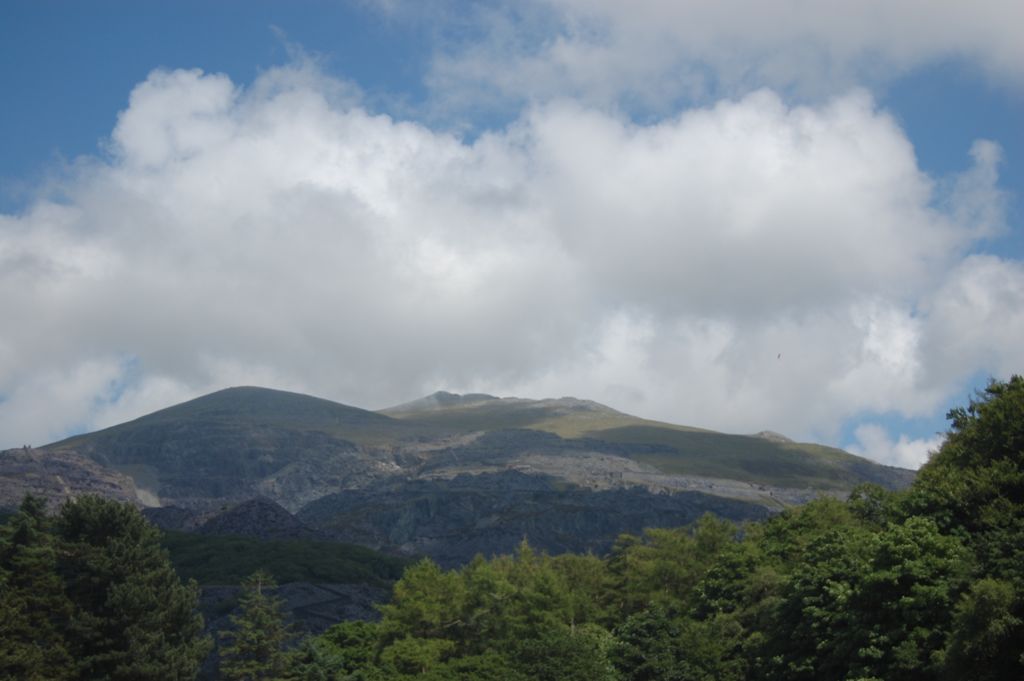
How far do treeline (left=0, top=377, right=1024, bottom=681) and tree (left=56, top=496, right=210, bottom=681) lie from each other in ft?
0.46

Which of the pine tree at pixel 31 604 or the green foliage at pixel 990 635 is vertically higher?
the green foliage at pixel 990 635

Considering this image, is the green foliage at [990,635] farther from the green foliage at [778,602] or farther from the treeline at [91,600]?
the treeline at [91,600]

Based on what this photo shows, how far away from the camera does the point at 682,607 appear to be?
83.9 meters

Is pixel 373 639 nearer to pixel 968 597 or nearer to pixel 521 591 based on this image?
pixel 521 591

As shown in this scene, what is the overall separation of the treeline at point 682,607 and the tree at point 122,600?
14 cm

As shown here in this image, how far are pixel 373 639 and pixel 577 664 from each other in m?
22.9

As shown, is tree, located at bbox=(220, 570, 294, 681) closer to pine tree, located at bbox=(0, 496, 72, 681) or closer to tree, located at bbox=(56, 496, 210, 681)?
tree, located at bbox=(56, 496, 210, 681)

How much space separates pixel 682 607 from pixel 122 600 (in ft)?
135

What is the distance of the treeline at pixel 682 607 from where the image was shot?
48781 millimetres

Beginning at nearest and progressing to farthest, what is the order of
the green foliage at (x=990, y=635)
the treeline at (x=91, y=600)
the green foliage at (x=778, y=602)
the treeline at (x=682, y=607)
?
the green foliage at (x=990, y=635)
the green foliage at (x=778, y=602)
the treeline at (x=682, y=607)
the treeline at (x=91, y=600)

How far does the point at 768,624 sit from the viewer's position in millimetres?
65312

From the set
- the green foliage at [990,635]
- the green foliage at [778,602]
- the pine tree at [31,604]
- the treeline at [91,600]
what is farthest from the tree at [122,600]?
the green foliage at [990,635]

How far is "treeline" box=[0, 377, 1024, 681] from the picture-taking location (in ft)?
160

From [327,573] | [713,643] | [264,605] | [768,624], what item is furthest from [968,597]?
[327,573]
